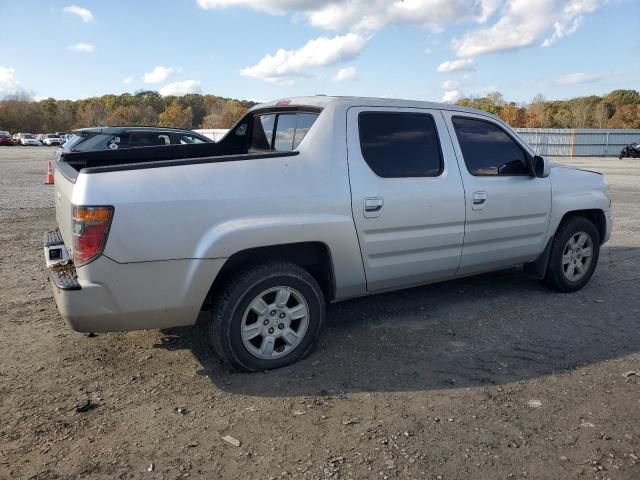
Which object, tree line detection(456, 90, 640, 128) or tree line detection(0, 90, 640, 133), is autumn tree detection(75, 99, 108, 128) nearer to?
tree line detection(0, 90, 640, 133)

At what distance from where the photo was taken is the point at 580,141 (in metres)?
43.1

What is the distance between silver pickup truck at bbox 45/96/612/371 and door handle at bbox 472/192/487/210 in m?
0.02

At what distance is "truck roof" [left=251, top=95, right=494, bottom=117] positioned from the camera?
4.12m

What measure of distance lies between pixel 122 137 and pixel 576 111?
6410cm

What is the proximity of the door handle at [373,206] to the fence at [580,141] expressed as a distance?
4284 centimetres

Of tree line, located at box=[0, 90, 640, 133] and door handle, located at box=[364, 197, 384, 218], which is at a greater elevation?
tree line, located at box=[0, 90, 640, 133]

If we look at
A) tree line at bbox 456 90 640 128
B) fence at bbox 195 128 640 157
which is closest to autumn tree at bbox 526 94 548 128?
tree line at bbox 456 90 640 128

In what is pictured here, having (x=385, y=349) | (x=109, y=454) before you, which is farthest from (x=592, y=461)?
(x=109, y=454)

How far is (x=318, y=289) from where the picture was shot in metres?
3.85

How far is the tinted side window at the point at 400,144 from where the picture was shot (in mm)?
4082

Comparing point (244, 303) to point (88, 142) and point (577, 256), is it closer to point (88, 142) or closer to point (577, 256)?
point (577, 256)

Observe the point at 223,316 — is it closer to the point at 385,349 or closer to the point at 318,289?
the point at 318,289

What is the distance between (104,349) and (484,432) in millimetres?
2817

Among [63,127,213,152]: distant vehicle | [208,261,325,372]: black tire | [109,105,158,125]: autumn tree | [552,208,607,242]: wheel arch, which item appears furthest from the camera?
[109,105,158,125]: autumn tree
